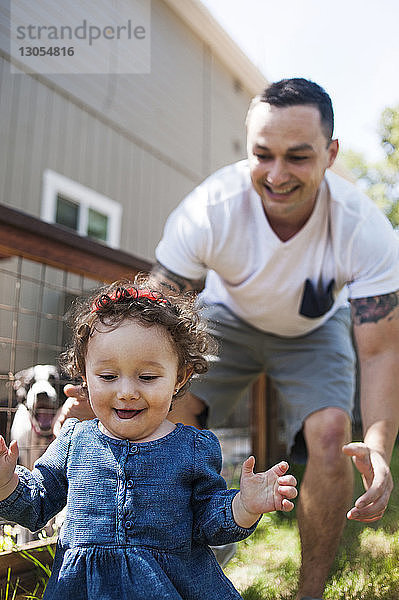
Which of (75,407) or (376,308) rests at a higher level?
(376,308)

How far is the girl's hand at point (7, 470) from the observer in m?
0.96

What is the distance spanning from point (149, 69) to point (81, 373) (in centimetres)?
159

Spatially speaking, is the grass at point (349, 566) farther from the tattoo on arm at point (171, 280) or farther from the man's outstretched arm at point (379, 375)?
the tattoo on arm at point (171, 280)

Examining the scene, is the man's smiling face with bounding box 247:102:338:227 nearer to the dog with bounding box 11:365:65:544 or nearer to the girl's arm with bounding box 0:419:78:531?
the girl's arm with bounding box 0:419:78:531

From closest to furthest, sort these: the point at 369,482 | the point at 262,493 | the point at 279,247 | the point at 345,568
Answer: the point at 262,493 → the point at 369,482 → the point at 345,568 → the point at 279,247

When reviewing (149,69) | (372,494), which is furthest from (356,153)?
(372,494)

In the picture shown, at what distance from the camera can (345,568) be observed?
149 cm

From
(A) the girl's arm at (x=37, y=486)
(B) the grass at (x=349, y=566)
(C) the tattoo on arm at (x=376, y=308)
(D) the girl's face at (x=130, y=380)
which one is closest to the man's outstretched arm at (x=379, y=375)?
(C) the tattoo on arm at (x=376, y=308)

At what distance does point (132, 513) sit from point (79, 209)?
382cm

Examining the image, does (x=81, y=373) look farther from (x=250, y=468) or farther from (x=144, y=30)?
(x=144, y=30)

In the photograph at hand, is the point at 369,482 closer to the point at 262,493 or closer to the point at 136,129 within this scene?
the point at 262,493

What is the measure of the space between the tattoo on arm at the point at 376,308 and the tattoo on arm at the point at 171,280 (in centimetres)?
49

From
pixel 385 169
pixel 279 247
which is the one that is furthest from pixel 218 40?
pixel 279 247

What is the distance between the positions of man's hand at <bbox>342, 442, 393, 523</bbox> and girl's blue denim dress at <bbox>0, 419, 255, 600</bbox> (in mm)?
226
